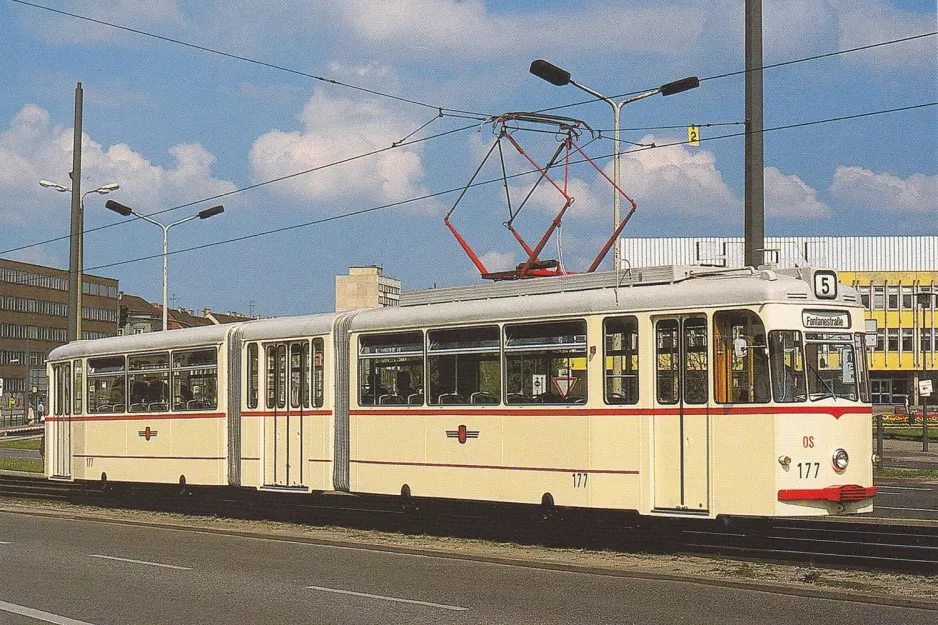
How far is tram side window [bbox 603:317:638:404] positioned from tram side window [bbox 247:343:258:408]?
7.69 m

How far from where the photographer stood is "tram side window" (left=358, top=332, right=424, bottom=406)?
19.2 meters

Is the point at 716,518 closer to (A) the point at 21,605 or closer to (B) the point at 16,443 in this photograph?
(A) the point at 21,605

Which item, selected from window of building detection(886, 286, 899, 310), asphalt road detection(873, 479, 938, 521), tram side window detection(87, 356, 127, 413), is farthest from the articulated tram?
window of building detection(886, 286, 899, 310)

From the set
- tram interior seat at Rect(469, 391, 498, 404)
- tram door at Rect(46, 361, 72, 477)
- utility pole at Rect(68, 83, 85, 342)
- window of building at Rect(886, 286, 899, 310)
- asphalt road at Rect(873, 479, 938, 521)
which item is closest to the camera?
tram interior seat at Rect(469, 391, 498, 404)

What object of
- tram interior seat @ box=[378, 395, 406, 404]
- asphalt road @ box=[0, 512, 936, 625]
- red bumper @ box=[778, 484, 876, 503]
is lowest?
asphalt road @ box=[0, 512, 936, 625]

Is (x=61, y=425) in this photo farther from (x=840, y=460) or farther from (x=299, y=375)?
(x=840, y=460)

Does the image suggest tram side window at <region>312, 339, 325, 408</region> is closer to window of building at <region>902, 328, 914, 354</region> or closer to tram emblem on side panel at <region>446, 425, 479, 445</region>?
tram emblem on side panel at <region>446, 425, 479, 445</region>

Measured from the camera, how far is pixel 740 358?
15523mm

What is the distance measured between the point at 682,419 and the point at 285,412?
26.0ft

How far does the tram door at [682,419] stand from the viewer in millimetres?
15617

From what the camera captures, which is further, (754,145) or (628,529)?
(754,145)

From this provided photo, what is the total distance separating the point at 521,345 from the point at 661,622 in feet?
23.7

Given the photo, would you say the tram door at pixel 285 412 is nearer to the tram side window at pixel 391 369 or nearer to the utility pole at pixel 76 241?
the tram side window at pixel 391 369

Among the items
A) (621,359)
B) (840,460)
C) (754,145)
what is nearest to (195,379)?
(621,359)
